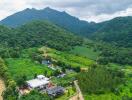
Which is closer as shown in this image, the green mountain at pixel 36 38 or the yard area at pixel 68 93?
the yard area at pixel 68 93

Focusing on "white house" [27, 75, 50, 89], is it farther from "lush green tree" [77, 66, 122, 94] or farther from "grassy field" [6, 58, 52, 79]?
"lush green tree" [77, 66, 122, 94]

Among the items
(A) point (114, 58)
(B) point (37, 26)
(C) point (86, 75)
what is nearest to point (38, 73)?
(C) point (86, 75)

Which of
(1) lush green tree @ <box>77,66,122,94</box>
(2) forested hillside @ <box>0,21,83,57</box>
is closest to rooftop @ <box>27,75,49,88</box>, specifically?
(1) lush green tree @ <box>77,66,122,94</box>

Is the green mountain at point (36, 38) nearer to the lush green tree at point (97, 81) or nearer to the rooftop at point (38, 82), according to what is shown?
the rooftop at point (38, 82)

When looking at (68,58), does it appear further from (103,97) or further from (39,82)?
(103,97)

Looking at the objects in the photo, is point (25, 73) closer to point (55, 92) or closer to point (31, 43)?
point (55, 92)

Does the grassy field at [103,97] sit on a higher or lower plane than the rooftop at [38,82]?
lower

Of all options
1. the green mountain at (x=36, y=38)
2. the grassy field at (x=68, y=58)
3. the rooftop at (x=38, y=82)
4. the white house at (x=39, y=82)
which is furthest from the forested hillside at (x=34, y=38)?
the white house at (x=39, y=82)
